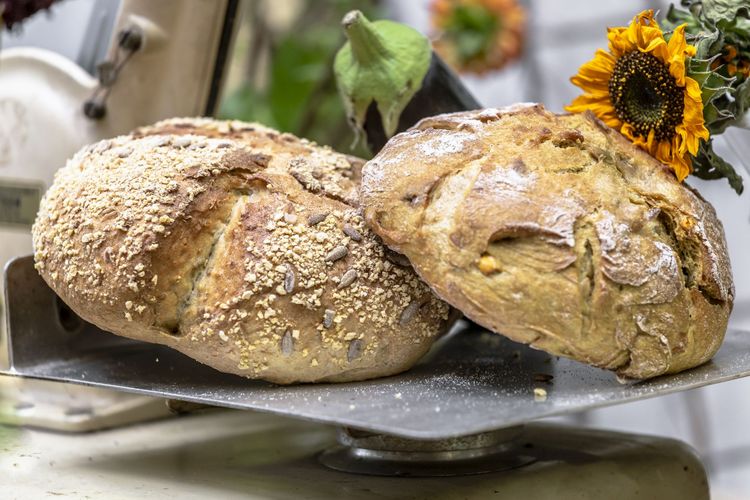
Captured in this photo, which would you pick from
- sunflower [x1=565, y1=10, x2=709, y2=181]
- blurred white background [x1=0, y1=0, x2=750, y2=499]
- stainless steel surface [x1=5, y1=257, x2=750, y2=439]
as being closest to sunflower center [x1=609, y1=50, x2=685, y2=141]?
sunflower [x1=565, y1=10, x2=709, y2=181]

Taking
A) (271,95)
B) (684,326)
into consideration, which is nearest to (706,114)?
(684,326)

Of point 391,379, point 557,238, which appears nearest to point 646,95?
point 557,238

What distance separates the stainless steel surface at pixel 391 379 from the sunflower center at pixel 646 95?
0.28 meters

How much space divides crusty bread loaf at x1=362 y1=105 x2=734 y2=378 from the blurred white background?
52.4 inches

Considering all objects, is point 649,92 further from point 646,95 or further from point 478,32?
point 478,32

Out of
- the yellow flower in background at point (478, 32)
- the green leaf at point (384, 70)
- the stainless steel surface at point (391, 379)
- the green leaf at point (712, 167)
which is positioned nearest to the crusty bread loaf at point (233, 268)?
the stainless steel surface at point (391, 379)

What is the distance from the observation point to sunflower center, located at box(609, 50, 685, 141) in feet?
3.29

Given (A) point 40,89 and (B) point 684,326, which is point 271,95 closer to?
(A) point 40,89

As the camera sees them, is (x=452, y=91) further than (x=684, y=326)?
Yes

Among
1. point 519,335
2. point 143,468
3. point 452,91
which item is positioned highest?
point 452,91

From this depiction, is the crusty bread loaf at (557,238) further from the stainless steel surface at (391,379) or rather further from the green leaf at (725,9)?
the green leaf at (725,9)

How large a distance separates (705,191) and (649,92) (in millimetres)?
1261

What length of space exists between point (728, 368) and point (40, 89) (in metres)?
1.08

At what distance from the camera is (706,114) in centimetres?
102
